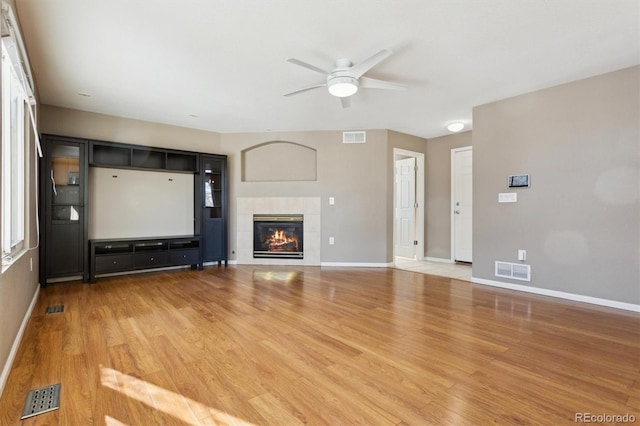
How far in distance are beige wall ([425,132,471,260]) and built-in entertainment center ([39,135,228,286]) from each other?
13.7ft

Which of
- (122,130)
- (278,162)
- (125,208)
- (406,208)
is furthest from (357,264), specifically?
(122,130)

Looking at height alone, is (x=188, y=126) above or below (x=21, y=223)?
above

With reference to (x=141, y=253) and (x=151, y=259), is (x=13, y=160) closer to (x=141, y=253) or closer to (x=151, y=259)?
(x=141, y=253)

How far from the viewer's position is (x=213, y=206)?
5.70 m

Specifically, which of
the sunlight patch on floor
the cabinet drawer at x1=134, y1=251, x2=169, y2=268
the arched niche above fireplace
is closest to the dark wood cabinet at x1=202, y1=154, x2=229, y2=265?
the arched niche above fireplace

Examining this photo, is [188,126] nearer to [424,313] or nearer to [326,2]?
[326,2]

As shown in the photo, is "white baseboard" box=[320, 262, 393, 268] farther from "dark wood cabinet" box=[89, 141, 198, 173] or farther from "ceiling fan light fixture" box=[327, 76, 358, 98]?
"ceiling fan light fixture" box=[327, 76, 358, 98]

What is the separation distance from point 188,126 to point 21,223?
10.6ft

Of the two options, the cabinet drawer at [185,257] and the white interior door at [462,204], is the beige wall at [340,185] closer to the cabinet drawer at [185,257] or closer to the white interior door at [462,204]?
the cabinet drawer at [185,257]

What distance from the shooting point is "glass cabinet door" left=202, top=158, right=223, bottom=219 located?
221 inches

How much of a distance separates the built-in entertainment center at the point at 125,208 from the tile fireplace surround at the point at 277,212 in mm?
346

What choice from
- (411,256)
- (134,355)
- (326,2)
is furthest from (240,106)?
(411,256)

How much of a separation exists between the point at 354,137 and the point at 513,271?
3368 mm

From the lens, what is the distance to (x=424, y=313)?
10.4 feet
